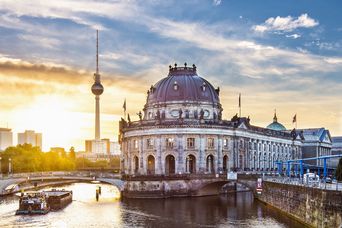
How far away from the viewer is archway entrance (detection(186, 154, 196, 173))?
12688 cm

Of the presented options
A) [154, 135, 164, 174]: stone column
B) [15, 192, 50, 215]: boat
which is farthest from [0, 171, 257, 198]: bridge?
[15, 192, 50, 215]: boat

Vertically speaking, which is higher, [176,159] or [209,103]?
[209,103]

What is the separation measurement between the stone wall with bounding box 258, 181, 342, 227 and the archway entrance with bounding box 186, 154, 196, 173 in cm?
3697

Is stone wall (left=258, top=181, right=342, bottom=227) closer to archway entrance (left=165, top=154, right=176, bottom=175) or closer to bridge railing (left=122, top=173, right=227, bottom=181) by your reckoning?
bridge railing (left=122, top=173, right=227, bottom=181)

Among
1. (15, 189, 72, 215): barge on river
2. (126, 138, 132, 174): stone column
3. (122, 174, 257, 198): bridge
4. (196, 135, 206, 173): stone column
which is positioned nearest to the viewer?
(15, 189, 72, 215): barge on river

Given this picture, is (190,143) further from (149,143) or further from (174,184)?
(174,184)

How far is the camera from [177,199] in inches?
4190

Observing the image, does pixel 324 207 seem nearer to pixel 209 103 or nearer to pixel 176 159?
pixel 176 159

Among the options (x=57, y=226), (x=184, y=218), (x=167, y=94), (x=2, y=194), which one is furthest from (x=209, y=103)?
(x=57, y=226)

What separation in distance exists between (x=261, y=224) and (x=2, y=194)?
6492 cm

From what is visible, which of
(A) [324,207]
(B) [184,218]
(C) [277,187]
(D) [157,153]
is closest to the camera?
(A) [324,207]

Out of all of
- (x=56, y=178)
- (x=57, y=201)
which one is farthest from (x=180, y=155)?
(x=57, y=201)

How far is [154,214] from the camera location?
8162cm

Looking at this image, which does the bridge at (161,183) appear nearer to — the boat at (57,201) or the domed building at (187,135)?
the domed building at (187,135)
